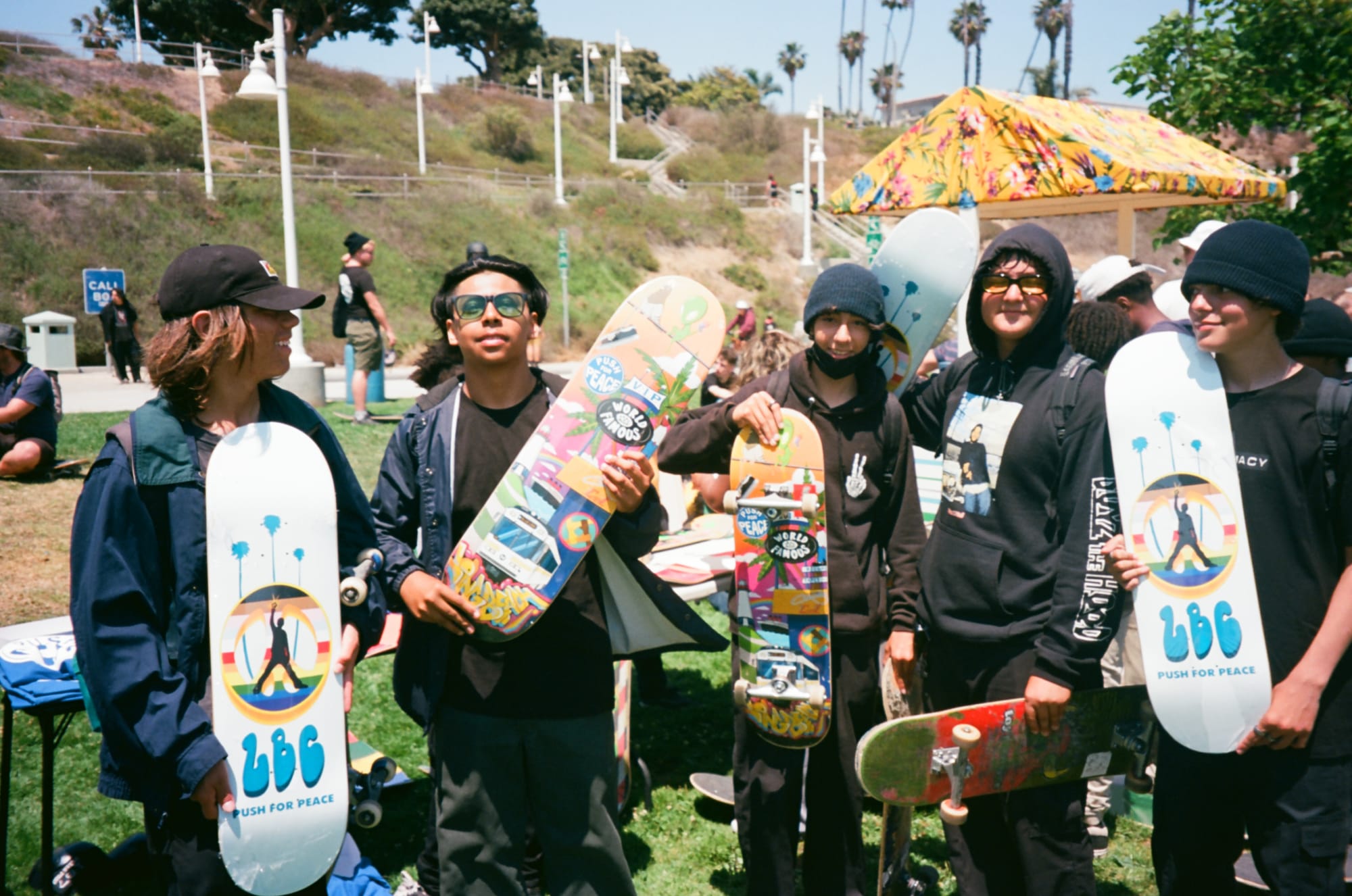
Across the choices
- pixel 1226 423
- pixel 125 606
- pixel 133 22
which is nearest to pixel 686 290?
pixel 1226 423

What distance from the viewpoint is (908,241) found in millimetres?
3090

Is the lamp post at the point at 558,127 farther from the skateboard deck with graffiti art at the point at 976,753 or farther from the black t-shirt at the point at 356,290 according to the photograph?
the skateboard deck with graffiti art at the point at 976,753

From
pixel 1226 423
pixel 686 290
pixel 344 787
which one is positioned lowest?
pixel 344 787

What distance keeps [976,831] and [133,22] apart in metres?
48.5

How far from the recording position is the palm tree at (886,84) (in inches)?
2876

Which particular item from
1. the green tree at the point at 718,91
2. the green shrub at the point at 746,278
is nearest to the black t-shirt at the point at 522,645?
the green shrub at the point at 746,278

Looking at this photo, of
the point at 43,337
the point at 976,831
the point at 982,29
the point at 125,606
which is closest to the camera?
the point at 125,606

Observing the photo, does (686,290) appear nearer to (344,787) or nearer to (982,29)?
(344,787)

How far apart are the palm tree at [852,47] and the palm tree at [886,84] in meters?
1.48

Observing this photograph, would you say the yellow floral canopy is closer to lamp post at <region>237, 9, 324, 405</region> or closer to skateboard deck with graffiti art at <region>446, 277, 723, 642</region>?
skateboard deck with graffiti art at <region>446, 277, 723, 642</region>

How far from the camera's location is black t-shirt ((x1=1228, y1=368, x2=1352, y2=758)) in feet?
6.54

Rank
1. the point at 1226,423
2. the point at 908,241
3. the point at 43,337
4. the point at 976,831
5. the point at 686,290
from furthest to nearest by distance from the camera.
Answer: the point at 43,337 < the point at 908,241 < the point at 686,290 < the point at 976,831 < the point at 1226,423

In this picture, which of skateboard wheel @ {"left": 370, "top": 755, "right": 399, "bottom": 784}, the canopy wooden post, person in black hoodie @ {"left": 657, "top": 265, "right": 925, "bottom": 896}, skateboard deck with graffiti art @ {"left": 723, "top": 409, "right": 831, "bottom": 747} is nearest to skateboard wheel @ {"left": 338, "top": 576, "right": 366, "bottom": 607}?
skateboard wheel @ {"left": 370, "top": 755, "right": 399, "bottom": 784}

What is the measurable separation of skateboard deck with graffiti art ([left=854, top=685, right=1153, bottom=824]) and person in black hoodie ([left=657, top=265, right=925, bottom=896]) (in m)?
0.26
